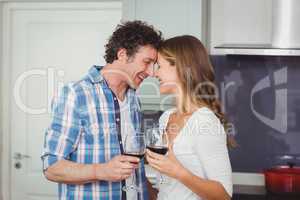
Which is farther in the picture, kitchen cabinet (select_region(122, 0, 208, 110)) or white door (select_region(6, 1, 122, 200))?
white door (select_region(6, 1, 122, 200))

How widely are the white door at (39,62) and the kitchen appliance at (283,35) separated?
1097 millimetres

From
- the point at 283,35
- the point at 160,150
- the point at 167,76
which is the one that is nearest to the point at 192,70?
the point at 167,76

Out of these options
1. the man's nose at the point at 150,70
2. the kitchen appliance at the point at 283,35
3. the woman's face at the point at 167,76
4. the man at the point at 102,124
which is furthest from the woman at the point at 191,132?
the kitchen appliance at the point at 283,35

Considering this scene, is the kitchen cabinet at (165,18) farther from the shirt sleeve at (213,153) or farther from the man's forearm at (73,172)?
the shirt sleeve at (213,153)

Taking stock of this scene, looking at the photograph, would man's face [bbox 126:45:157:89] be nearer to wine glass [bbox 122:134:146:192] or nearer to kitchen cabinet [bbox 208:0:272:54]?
wine glass [bbox 122:134:146:192]

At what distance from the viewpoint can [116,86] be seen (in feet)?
6.80

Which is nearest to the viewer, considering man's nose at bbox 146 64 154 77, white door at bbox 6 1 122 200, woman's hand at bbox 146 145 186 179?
woman's hand at bbox 146 145 186 179

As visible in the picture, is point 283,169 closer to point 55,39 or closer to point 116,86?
point 116,86

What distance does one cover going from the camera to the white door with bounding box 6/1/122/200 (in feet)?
11.8

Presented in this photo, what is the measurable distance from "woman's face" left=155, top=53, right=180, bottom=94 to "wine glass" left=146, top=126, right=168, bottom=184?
8.6 inches

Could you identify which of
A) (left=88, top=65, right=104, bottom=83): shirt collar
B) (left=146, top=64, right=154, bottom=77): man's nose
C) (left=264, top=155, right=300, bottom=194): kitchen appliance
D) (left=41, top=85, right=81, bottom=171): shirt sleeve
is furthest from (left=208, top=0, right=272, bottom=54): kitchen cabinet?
(left=41, top=85, right=81, bottom=171): shirt sleeve

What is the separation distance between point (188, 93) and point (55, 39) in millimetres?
2124

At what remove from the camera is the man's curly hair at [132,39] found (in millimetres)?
2076

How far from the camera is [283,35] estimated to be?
296 centimetres
